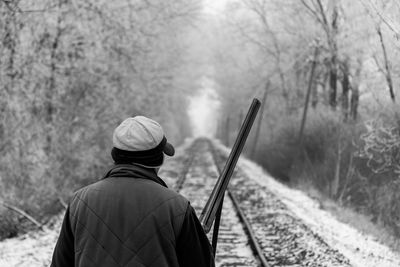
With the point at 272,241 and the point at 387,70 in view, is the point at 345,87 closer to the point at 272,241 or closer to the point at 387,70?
the point at 387,70

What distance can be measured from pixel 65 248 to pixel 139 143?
2.11 ft

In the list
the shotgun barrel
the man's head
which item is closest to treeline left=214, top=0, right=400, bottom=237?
the shotgun barrel

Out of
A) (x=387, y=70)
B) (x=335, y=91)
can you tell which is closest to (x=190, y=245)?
(x=387, y=70)

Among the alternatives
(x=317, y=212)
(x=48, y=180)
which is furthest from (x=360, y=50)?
(x=48, y=180)

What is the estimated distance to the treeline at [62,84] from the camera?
39.5ft

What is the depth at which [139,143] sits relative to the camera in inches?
97.1

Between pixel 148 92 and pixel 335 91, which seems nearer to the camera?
pixel 335 91

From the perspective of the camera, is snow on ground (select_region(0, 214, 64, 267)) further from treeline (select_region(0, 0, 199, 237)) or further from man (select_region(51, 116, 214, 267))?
man (select_region(51, 116, 214, 267))

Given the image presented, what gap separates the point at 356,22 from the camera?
18125mm

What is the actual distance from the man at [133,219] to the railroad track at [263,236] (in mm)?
5454

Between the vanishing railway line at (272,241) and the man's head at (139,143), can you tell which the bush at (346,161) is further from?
the man's head at (139,143)

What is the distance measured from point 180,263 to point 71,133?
1552 cm

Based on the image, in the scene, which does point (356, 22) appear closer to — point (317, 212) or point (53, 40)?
point (317, 212)

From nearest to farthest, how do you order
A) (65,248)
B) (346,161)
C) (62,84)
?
(65,248) < (62,84) < (346,161)
